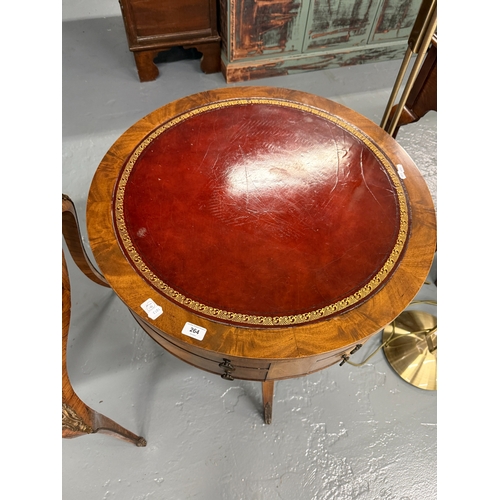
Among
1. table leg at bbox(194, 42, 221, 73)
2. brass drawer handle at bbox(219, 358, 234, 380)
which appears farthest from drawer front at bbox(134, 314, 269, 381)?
table leg at bbox(194, 42, 221, 73)

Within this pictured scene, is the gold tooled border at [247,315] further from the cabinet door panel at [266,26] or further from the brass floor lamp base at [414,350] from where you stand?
the cabinet door panel at [266,26]

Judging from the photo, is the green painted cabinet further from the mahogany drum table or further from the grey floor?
the grey floor

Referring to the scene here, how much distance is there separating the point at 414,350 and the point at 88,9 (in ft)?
14.1

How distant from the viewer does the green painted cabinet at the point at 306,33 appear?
3.01m

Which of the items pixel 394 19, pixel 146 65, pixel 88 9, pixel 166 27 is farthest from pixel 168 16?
pixel 394 19

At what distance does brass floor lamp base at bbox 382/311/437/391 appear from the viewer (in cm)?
214

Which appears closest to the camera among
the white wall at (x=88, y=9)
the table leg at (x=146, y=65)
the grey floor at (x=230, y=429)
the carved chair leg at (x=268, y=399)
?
the carved chair leg at (x=268, y=399)

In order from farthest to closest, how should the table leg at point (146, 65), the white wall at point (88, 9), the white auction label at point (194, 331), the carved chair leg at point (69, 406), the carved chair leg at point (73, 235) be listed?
the white wall at point (88, 9), the table leg at point (146, 65), the carved chair leg at point (73, 235), the white auction label at point (194, 331), the carved chair leg at point (69, 406)

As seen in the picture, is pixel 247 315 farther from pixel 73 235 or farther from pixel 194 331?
pixel 73 235

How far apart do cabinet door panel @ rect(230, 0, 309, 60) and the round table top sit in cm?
145

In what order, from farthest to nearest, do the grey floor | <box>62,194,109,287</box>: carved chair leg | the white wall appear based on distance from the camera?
the white wall < the grey floor < <box>62,194,109,287</box>: carved chair leg

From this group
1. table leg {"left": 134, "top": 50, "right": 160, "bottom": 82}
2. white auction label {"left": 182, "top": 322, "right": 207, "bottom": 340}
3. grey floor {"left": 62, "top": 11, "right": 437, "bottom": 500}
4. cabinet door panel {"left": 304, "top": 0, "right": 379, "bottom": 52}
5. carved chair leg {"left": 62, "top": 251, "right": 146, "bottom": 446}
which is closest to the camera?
carved chair leg {"left": 62, "top": 251, "right": 146, "bottom": 446}

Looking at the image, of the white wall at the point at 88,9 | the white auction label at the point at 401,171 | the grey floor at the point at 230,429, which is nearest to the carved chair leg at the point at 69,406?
the grey floor at the point at 230,429

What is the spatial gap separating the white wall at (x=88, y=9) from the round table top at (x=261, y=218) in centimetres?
288
